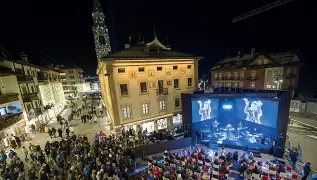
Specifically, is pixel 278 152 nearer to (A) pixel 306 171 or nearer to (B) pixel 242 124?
(A) pixel 306 171

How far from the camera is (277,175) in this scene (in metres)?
9.89

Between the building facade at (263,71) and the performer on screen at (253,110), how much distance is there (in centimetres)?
1634

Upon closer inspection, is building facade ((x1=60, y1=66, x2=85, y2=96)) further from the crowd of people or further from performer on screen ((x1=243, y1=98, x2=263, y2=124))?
performer on screen ((x1=243, y1=98, x2=263, y2=124))

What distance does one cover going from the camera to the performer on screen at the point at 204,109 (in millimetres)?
17719

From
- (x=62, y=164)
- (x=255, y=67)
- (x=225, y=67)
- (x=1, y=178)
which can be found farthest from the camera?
(x=225, y=67)

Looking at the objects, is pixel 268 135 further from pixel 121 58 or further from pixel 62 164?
pixel 62 164

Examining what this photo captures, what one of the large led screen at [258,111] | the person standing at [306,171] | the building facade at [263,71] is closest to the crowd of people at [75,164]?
the person standing at [306,171]

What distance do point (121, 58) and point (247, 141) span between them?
1830cm

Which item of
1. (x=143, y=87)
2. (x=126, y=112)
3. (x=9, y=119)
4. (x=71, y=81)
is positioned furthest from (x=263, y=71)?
(x=71, y=81)

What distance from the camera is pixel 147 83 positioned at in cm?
1923

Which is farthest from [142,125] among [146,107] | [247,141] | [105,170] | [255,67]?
[255,67]

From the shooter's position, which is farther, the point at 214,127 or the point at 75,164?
the point at 214,127

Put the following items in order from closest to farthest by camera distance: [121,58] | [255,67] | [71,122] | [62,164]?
[62,164] → [121,58] → [71,122] → [255,67]

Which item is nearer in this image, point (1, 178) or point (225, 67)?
point (1, 178)
